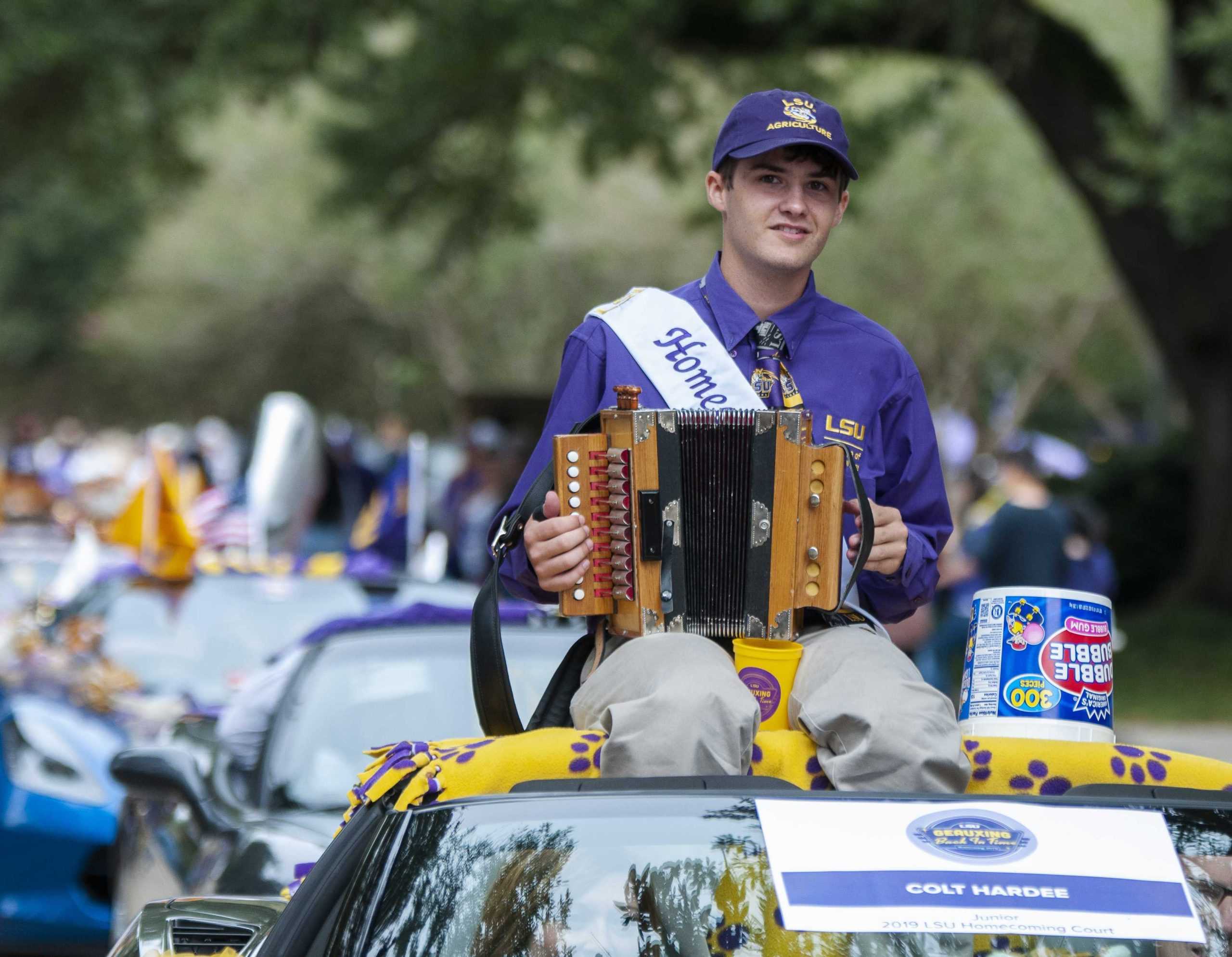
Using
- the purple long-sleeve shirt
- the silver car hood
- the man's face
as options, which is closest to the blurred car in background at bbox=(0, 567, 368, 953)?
the silver car hood

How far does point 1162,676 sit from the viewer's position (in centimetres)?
1562

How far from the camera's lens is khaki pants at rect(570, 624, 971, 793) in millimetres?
3176

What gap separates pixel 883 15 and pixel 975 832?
1270 cm

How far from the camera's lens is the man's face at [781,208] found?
387 centimetres

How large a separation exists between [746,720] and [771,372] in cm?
93

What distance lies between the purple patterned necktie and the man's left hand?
28 centimetres

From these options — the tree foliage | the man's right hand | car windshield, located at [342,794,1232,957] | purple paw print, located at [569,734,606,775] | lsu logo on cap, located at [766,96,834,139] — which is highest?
the tree foliage

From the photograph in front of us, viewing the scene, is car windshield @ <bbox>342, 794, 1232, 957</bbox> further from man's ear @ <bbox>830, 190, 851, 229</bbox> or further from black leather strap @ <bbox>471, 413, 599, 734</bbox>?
man's ear @ <bbox>830, 190, 851, 229</bbox>

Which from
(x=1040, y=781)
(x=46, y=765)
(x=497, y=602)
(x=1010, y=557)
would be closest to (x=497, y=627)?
(x=497, y=602)

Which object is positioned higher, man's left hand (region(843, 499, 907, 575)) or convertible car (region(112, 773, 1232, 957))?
man's left hand (region(843, 499, 907, 575))

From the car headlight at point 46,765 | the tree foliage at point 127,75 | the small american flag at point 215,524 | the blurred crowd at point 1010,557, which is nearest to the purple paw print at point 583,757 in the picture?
the car headlight at point 46,765

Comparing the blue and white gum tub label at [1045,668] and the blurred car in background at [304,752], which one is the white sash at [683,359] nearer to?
the blue and white gum tub label at [1045,668]

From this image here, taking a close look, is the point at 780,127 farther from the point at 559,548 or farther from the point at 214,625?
the point at 214,625

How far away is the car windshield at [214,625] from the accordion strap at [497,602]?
4330 mm
